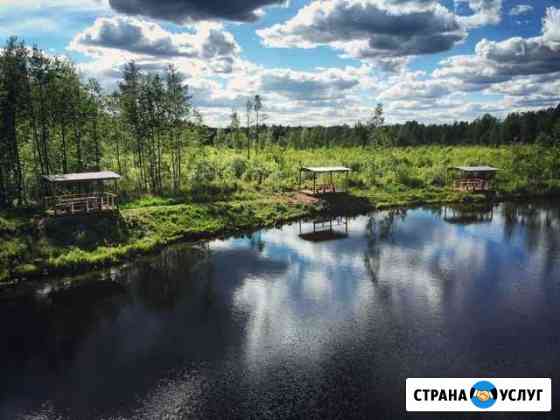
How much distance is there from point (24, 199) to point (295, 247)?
71.1 feet

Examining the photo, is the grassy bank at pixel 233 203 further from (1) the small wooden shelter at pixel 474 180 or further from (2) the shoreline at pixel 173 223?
(1) the small wooden shelter at pixel 474 180

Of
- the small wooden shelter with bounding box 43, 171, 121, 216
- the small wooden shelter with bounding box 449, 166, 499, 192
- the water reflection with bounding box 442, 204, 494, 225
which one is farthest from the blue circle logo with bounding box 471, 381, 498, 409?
the small wooden shelter with bounding box 449, 166, 499, 192

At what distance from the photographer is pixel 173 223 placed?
3177cm

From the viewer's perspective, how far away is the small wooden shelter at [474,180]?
50312 millimetres

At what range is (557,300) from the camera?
1955cm

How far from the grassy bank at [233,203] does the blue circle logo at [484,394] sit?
2134cm

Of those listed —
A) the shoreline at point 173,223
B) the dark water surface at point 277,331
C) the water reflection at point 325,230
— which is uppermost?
the shoreline at point 173,223

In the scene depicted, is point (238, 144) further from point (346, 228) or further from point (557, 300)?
point (557, 300)
